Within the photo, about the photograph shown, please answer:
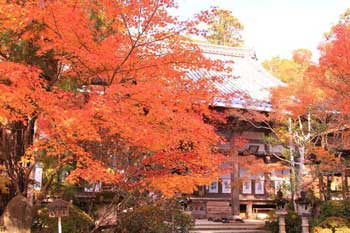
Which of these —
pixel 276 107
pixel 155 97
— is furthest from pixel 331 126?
pixel 155 97

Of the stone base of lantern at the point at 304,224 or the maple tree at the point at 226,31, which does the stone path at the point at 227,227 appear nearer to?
the stone base of lantern at the point at 304,224

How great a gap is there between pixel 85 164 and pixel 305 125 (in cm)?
1091

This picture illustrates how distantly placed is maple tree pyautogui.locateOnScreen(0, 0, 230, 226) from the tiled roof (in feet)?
22.7

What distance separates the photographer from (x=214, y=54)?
27.7 metres

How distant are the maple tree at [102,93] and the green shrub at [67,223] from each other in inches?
60.1

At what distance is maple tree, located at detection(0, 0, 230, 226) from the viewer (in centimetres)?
815

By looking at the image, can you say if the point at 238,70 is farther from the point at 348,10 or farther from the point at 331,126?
the point at 348,10

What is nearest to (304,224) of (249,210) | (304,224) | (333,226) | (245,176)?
(304,224)

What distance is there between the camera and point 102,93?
31.3 ft

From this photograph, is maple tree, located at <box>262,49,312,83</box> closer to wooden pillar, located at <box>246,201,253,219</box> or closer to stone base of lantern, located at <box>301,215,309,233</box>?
wooden pillar, located at <box>246,201,253,219</box>

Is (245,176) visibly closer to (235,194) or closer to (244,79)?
(235,194)

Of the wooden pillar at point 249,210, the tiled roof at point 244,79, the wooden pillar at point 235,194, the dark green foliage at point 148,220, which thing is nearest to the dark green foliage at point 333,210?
the wooden pillar at point 235,194

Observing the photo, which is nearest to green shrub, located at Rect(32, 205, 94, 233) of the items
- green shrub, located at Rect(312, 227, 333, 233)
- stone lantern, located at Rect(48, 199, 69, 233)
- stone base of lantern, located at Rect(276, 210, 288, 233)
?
stone lantern, located at Rect(48, 199, 69, 233)

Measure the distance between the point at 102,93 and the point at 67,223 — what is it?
164 inches
